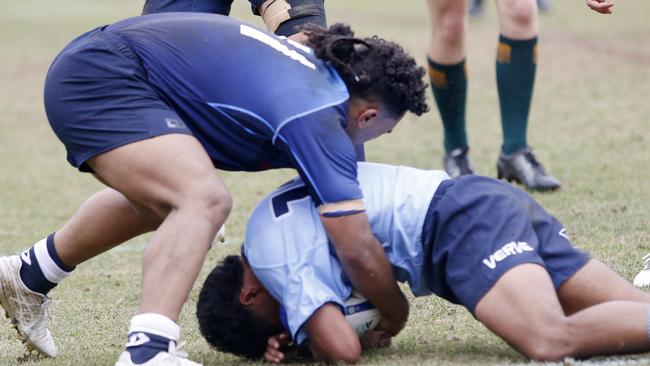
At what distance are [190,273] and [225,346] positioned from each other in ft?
1.09

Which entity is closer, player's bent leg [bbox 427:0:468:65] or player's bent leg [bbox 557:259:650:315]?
player's bent leg [bbox 557:259:650:315]

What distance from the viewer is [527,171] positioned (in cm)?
576

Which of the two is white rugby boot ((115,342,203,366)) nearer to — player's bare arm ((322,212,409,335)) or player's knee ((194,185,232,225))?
player's knee ((194,185,232,225))

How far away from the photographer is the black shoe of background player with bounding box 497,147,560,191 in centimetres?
574

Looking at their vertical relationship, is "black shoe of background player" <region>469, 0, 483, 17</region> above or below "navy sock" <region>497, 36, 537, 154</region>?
below

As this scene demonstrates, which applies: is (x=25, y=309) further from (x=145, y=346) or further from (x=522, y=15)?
(x=522, y=15)

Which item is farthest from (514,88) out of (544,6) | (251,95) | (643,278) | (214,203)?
(544,6)

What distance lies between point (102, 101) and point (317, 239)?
2.33 feet

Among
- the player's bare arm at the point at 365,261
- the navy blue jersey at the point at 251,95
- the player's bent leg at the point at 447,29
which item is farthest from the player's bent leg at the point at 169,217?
the player's bent leg at the point at 447,29

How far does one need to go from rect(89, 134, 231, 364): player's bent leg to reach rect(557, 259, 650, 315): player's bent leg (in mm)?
987

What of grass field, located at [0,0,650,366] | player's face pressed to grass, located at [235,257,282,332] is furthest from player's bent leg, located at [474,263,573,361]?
player's face pressed to grass, located at [235,257,282,332]

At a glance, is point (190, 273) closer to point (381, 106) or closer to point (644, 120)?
point (381, 106)

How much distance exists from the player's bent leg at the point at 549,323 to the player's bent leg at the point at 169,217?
2.55 ft

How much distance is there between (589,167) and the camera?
20.9 feet
